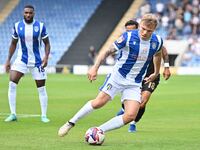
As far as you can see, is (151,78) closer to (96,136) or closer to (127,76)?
(127,76)

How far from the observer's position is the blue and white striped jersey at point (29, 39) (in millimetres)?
15320

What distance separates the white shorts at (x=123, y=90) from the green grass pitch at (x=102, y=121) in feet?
2.35

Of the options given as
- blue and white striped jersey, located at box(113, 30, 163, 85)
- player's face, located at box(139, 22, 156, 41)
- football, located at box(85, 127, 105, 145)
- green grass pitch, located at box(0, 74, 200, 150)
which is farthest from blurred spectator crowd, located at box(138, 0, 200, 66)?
football, located at box(85, 127, 105, 145)

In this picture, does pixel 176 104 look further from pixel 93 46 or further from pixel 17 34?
pixel 93 46

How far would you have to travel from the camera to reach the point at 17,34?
1542 cm

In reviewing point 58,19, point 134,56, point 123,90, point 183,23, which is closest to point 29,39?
point 123,90

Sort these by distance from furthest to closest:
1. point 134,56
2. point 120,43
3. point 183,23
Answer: point 183,23 < point 134,56 < point 120,43

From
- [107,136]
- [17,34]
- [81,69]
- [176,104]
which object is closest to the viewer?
[107,136]

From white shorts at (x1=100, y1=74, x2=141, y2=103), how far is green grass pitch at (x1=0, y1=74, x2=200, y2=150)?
0.72 meters

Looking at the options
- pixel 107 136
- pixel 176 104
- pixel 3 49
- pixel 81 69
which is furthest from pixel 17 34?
pixel 3 49

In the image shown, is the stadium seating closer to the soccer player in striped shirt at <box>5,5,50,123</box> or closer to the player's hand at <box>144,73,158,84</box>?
the soccer player in striped shirt at <box>5,5,50,123</box>

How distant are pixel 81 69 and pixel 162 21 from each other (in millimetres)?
5660

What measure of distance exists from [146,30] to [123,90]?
1085 millimetres

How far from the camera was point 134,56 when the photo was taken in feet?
38.0
